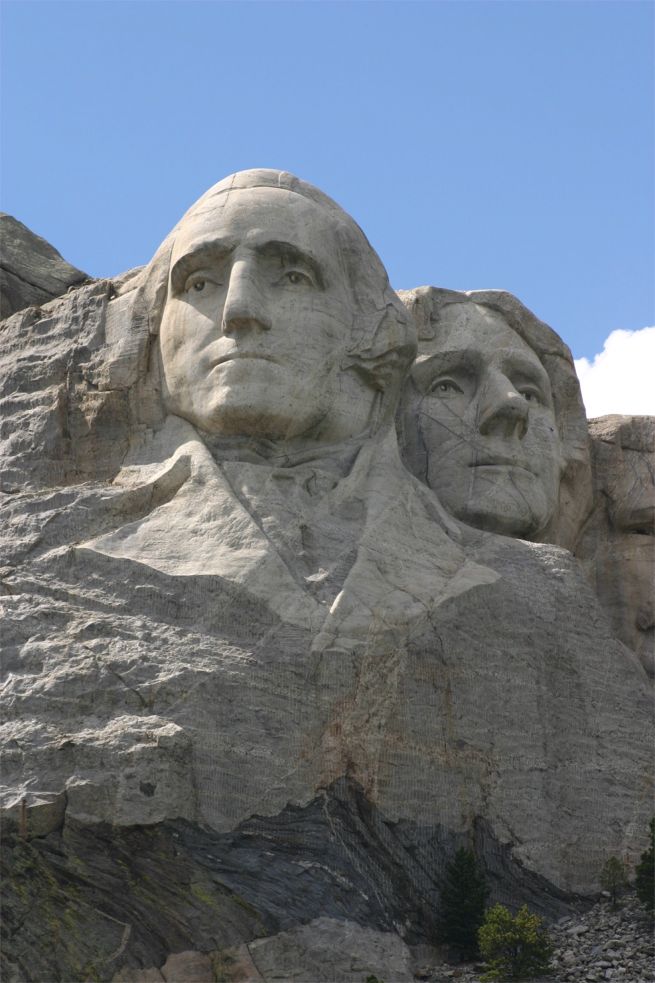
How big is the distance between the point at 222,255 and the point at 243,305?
0.53 m

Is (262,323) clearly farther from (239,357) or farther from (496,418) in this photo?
(496,418)

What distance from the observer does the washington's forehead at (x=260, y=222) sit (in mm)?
16109

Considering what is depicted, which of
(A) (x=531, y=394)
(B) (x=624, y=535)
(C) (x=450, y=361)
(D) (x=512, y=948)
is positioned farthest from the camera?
(B) (x=624, y=535)

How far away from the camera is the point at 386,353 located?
16.4 meters

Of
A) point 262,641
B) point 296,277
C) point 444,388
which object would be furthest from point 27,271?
point 262,641

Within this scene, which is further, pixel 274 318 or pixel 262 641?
pixel 274 318

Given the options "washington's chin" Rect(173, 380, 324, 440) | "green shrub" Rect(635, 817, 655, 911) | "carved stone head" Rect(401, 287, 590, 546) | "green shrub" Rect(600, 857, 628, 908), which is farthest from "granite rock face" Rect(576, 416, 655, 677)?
"washington's chin" Rect(173, 380, 324, 440)

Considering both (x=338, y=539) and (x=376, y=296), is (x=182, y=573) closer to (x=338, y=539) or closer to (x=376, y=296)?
(x=338, y=539)

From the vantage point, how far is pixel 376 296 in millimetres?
16594

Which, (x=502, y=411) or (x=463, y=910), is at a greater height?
(x=502, y=411)

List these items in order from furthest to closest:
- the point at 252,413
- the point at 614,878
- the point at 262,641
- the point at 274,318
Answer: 1. the point at 274,318
2. the point at 252,413
3. the point at 614,878
4. the point at 262,641

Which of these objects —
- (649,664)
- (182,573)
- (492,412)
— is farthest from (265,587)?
(649,664)

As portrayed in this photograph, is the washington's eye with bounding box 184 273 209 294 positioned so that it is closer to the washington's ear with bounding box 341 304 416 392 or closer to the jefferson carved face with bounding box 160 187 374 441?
the jefferson carved face with bounding box 160 187 374 441

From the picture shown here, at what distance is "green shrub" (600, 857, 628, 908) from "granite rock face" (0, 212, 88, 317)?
5755 mm
